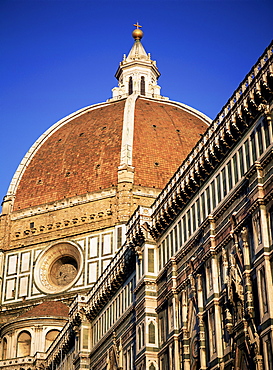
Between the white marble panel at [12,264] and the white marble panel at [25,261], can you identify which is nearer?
the white marble panel at [25,261]

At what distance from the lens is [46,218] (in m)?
76.3

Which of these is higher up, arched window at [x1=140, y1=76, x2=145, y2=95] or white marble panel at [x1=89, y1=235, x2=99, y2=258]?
arched window at [x1=140, y1=76, x2=145, y2=95]

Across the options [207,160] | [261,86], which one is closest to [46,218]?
[207,160]

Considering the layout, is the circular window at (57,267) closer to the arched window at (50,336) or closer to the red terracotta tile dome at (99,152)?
the red terracotta tile dome at (99,152)

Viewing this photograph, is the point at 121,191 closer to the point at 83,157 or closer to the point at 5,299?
the point at 83,157

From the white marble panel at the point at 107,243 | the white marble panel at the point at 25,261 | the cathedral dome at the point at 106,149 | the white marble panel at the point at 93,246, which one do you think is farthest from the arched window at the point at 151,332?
the cathedral dome at the point at 106,149

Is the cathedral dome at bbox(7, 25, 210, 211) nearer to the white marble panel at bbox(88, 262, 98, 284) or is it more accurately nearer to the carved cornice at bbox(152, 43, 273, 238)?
the white marble panel at bbox(88, 262, 98, 284)

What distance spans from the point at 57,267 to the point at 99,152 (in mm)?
12537

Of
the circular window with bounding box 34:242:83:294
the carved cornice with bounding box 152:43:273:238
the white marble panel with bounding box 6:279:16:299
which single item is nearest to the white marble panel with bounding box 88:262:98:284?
Result: the circular window with bounding box 34:242:83:294

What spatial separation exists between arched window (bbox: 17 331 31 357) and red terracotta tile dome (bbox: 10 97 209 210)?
1641cm

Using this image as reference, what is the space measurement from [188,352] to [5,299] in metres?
42.4

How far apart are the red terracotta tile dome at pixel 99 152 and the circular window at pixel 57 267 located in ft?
18.9

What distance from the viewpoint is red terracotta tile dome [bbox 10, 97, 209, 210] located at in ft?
252

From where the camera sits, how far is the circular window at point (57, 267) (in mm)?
72250
